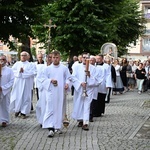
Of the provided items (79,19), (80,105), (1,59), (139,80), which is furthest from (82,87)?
(79,19)

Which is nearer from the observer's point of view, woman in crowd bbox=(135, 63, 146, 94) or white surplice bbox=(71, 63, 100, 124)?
white surplice bbox=(71, 63, 100, 124)

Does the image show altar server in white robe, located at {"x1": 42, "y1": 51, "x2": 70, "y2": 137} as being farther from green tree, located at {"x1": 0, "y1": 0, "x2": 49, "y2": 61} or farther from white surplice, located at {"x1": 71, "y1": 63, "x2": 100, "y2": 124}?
green tree, located at {"x1": 0, "y1": 0, "x2": 49, "y2": 61}

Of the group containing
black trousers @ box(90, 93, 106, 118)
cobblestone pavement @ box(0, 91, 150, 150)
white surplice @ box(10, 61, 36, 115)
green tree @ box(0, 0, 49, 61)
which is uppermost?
green tree @ box(0, 0, 49, 61)

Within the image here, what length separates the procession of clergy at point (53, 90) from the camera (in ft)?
29.6

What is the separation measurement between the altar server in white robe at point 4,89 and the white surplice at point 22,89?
52.8 inches

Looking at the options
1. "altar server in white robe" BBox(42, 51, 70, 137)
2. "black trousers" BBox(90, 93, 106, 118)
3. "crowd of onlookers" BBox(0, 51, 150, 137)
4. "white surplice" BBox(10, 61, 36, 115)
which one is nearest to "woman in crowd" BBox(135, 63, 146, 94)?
"crowd of onlookers" BBox(0, 51, 150, 137)

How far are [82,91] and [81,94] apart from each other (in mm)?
77

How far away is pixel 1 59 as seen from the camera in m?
10.4

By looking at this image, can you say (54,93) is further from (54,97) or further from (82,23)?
(82,23)

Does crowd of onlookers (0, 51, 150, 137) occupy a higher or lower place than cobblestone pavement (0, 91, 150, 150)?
higher

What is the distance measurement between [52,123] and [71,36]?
64.8 feet

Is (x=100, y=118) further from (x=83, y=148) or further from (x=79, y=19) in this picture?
(x=79, y=19)

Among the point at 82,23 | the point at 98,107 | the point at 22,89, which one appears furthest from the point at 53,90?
the point at 82,23

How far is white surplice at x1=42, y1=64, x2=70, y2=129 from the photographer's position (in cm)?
895
